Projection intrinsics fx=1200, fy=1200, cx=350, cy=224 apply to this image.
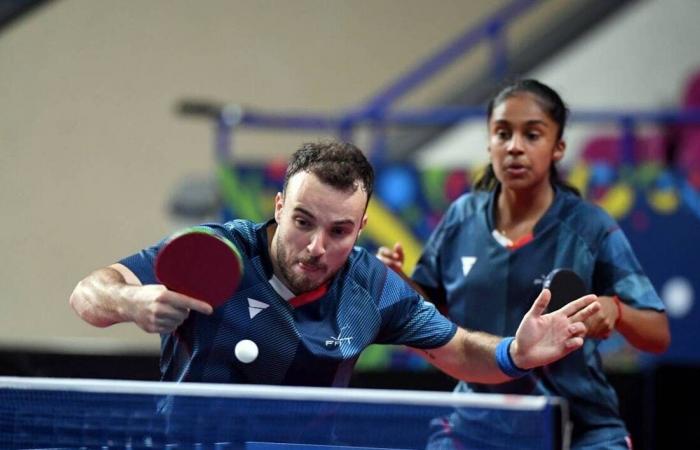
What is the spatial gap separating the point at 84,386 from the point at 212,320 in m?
0.58

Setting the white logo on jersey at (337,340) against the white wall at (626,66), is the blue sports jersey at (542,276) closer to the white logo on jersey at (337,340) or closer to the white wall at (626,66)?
the white logo on jersey at (337,340)

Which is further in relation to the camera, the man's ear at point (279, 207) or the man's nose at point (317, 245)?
the man's ear at point (279, 207)

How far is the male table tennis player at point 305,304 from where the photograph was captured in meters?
2.84

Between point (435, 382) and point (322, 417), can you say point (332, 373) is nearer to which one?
point (322, 417)

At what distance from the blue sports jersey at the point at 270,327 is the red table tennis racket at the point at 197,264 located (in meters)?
0.33

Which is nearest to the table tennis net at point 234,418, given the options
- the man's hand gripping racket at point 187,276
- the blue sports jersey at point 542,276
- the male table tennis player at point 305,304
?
the man's hand gripping racket at point 187,276

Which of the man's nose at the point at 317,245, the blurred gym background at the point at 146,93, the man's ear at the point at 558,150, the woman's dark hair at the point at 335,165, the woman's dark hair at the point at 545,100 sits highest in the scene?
the blurred gym background at the point at 146,93

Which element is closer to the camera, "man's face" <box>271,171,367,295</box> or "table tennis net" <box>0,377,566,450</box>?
"table tennis net" <box>0,377,566,450</box>

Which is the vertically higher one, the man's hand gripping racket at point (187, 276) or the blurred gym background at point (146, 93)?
the blurred gym background at point (146, 93)

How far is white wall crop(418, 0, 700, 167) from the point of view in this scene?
323 inches

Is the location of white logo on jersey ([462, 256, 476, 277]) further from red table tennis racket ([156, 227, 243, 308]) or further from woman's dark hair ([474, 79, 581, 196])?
red table tennis racket ([156, 227, 243, 308])

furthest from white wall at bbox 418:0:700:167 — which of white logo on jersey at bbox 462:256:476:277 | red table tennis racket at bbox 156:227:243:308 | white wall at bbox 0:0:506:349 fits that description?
red table tennis racket at bbox 156:227:243:308

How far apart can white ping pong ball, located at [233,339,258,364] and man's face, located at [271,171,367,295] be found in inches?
7.0

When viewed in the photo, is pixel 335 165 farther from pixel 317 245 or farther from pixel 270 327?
pixel 270 327
